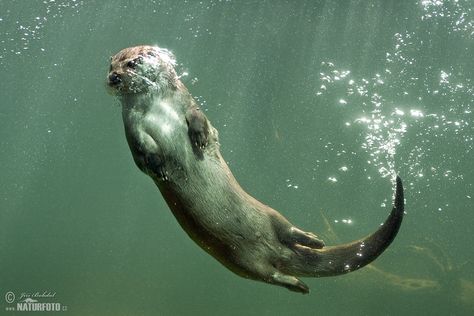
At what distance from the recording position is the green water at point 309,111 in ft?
39.0

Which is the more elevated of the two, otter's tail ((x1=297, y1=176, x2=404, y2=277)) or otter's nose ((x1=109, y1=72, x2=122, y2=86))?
otter's nose ((x1=109, y1=72, x2=122, y2=86))

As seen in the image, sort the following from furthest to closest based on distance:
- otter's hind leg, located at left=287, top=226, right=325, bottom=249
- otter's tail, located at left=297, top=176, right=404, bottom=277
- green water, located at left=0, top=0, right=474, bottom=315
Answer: green water, located at left=0, top=0, right=474, bottom=315, otter's hind leg, located at left=287, top=226, right=325, bottom=249, otter's tail, located at left=297, top=176, right=404, bottom=277

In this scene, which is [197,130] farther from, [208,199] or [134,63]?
[134,63]

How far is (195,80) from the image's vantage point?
1719 centimetres

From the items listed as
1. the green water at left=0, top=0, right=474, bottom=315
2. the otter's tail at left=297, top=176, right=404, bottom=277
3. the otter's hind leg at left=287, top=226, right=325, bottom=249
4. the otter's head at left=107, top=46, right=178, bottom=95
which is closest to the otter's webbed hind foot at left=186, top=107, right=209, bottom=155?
the otter's head at left=107, top=46, right=178, bottom=95

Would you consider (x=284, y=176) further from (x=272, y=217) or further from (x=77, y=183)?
(x=77, y=183)

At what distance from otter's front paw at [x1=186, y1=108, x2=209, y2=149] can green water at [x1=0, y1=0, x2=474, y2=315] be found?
677cm

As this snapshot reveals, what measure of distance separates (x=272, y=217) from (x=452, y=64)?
34.2 ft

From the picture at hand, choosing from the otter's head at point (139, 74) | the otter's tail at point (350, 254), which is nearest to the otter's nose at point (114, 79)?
the otter's head at point (139, 74)

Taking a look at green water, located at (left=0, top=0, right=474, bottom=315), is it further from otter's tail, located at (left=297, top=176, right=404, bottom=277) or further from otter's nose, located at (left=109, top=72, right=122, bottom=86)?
otter's tail, located at (left=297, top=176, right=404, bottom=277)

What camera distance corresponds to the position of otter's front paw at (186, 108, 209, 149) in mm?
2309

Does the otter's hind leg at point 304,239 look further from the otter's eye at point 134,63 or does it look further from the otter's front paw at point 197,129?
the otter's eye at point 134,63

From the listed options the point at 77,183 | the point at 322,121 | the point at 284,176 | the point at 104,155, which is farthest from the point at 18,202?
the point at 322,121

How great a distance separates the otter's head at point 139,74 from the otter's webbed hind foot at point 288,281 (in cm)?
116
